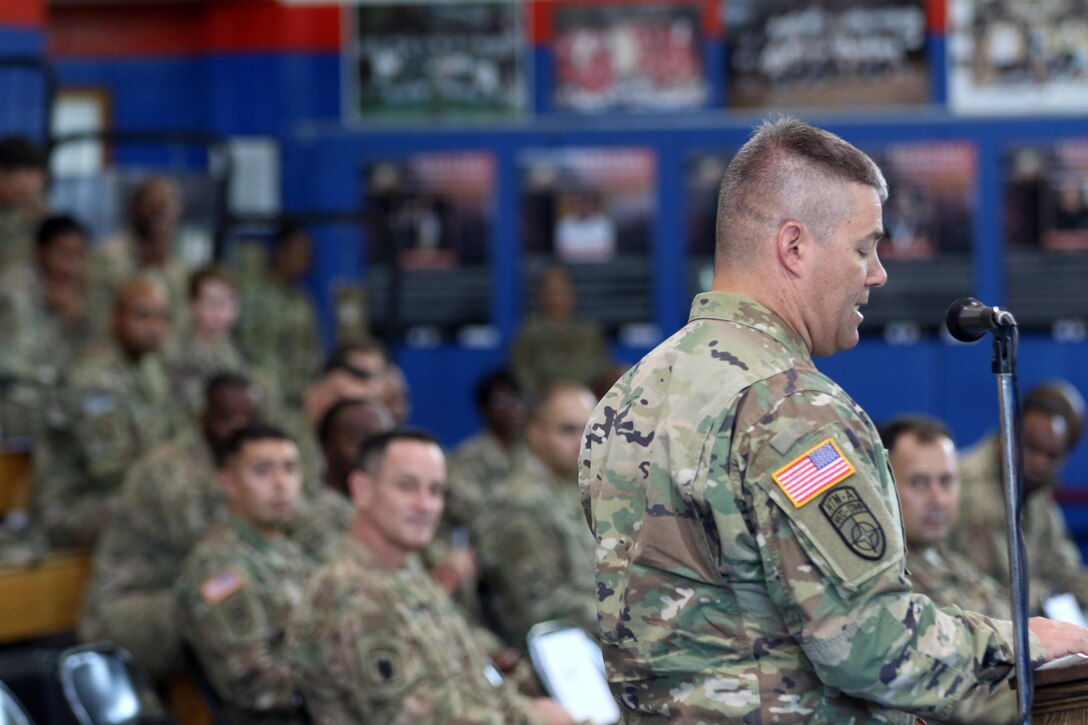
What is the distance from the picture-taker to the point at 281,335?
8148 mm

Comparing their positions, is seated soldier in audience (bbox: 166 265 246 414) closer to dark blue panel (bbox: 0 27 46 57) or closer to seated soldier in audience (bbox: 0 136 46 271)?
seated soldier in audience (bbox: 0 136 46 271)

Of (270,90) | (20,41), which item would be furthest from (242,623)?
(270,90)

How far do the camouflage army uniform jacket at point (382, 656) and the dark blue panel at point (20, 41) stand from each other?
434cm

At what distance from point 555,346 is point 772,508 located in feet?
22.1

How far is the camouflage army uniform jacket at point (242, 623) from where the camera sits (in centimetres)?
432

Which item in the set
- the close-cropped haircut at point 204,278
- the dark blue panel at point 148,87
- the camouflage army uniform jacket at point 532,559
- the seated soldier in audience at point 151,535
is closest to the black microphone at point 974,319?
the seated soldier in audience at point 151,535

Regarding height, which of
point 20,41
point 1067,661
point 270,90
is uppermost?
point 20,41

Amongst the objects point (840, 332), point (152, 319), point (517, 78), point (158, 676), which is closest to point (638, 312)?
point (517, 78)

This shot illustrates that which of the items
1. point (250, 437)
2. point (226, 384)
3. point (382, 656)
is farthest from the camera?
point (226, 384)

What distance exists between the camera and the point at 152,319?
6.21 metres

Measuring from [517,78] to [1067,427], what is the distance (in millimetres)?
4078

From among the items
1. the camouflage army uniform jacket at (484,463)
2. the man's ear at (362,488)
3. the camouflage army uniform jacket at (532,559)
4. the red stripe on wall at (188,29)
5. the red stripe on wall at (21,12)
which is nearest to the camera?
the man's ear at (362,488)

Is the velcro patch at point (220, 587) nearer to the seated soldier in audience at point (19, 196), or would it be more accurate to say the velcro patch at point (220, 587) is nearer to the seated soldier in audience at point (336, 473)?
the seated soldier in audience at point (336, 473)

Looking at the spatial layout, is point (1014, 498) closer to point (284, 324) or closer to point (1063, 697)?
point (1063, 697)
